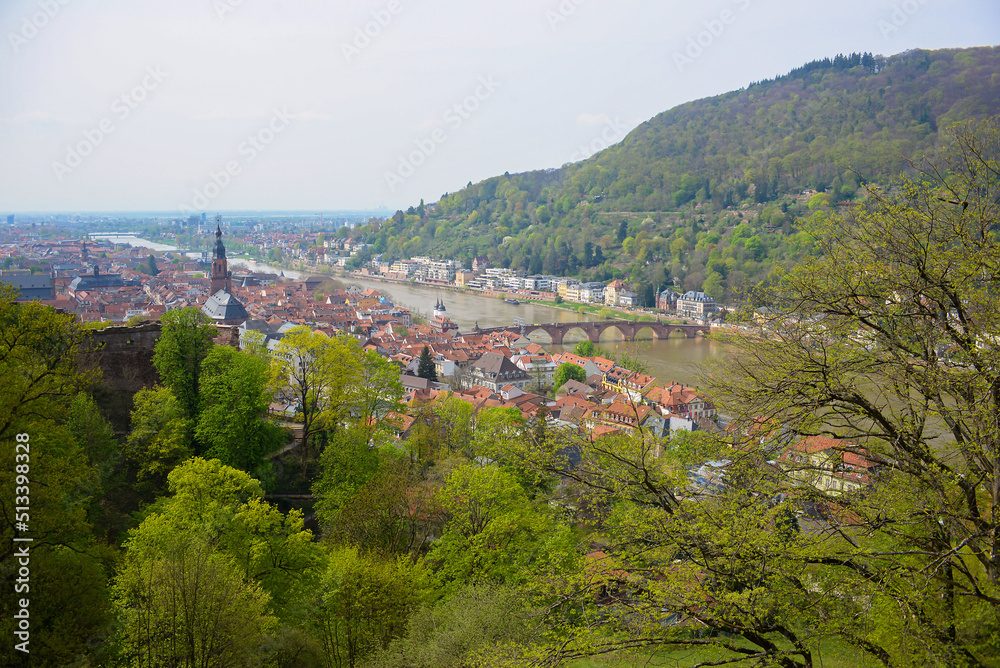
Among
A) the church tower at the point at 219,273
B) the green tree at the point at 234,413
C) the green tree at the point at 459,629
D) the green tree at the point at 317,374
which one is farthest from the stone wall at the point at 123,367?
the church tower at the point at 219,273

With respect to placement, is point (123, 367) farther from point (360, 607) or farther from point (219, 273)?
point (219, 273)

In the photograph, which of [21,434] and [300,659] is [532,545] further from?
[21,434]

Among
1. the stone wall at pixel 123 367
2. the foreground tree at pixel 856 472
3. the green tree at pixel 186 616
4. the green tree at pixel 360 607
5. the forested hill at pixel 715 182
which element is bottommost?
the green tree at pixel 360 607

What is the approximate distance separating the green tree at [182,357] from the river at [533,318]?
14.4 metres

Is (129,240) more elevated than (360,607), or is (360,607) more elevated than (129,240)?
(129,240)

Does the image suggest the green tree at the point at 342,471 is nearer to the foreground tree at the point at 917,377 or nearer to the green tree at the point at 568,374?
the foreground tree at the point at 917,377

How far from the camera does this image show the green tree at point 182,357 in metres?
11.3

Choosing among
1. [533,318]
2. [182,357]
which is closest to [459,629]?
[182,357]

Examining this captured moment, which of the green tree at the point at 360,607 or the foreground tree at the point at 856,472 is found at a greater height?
the foreground tree at the point at 856,472

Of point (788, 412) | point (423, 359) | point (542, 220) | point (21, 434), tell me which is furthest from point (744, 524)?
point (542, 220)

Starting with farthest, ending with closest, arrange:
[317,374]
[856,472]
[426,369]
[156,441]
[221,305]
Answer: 1. [221,305]
2. [426,369]
3. [317,374]
4. [156,441]
5. [856,472]

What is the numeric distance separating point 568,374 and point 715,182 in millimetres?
70989

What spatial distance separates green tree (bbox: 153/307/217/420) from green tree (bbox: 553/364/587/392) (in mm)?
18628

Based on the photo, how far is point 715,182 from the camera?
9119cm
